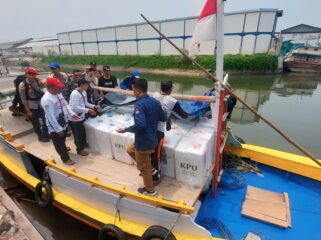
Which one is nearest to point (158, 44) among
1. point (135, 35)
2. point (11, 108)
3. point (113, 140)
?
point (135, 35)

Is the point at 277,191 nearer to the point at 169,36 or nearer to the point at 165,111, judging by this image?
the point at 165,111

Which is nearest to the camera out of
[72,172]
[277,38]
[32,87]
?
[72,172]

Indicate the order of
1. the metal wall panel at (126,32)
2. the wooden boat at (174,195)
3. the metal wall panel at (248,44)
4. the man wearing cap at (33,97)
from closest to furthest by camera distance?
the wooden boat at (174,195), the man wearing cap at (33,97), the metal wall panel at (248,44), the metal wall panel at (126,32)

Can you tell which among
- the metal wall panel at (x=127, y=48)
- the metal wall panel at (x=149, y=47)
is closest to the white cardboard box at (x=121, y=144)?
the metal wall panel at (x=149, y=47)

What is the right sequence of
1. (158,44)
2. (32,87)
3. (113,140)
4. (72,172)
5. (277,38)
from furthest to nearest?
(158,44) → (277,38) → (32,87) → (113,140) → (72,172)

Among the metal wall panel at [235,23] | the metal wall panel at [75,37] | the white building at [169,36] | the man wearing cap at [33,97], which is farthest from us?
the metal wall panel at [75,37]

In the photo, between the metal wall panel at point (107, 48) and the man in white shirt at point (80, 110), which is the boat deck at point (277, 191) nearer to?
the man in white shirt at point (80, 110)

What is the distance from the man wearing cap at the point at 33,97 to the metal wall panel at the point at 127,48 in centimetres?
2652

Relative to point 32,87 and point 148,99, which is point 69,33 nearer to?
point 32,87

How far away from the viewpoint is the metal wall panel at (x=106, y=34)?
99.7 ft

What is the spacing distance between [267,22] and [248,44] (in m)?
2.48

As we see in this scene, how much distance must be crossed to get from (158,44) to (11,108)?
78.2 feet

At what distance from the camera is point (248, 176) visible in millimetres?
3719

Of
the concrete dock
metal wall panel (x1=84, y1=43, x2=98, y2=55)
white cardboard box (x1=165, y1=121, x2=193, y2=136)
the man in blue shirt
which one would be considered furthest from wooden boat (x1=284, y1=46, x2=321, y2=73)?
metal wall panel (x1=84, y1=43, x2=98, y2=55)
